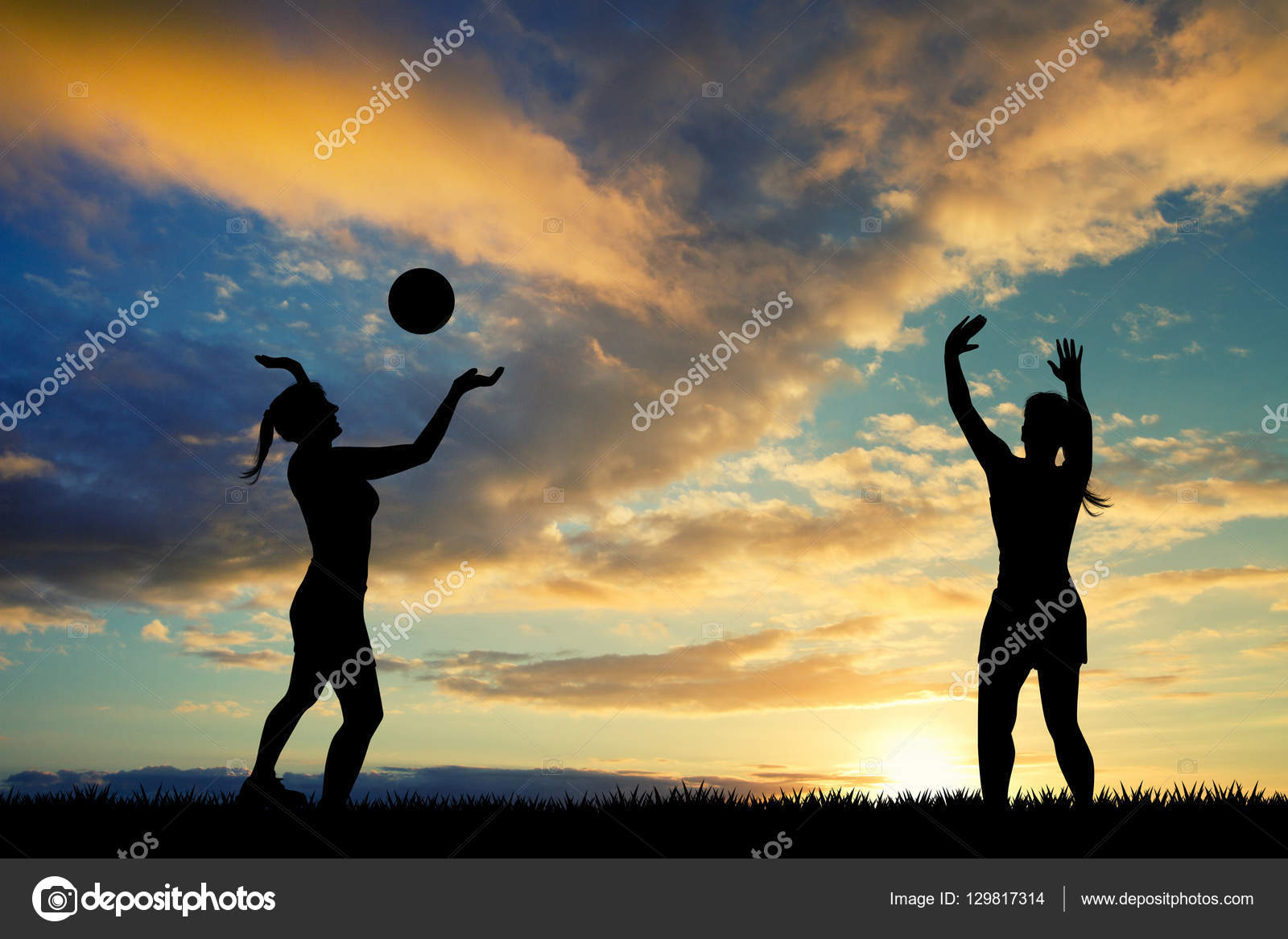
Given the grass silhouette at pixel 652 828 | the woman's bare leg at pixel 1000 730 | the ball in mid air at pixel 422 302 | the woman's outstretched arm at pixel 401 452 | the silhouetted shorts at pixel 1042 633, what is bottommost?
the grass silhouette at pixel 652 828

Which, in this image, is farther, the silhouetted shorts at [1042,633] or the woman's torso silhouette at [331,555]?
the woman's torso silhouette at [331,555]

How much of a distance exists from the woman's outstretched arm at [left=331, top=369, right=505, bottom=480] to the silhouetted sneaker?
2.35m

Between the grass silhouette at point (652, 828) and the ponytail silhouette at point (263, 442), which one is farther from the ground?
the ponytail silhouette at point (263, 442)

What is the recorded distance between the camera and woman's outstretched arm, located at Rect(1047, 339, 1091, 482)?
6.86 meters

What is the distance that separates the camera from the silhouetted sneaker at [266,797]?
6.52 meters

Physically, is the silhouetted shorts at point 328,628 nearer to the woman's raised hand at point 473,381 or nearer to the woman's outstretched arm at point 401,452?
the woman's outstretched arm at point 401,452

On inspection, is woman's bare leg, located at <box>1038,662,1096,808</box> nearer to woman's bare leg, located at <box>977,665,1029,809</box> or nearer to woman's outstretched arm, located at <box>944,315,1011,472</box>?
woman's bare leg, located at <box>977,665,1029,809</box>

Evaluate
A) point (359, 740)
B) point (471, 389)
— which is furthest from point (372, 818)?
point (471, 389)

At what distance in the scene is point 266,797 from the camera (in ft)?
21.5

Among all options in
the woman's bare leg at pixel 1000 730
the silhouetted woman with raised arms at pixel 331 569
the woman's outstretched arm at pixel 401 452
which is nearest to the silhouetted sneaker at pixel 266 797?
the silhouetted woman with raised arms at pixel 331 569

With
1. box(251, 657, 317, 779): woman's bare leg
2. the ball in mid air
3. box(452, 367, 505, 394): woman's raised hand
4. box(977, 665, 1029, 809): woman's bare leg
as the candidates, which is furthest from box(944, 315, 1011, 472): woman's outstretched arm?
box(251, 657, 317, 779): woman's bare leg

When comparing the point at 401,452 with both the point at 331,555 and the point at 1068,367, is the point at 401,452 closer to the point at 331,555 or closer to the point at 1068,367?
the point at 331,555
